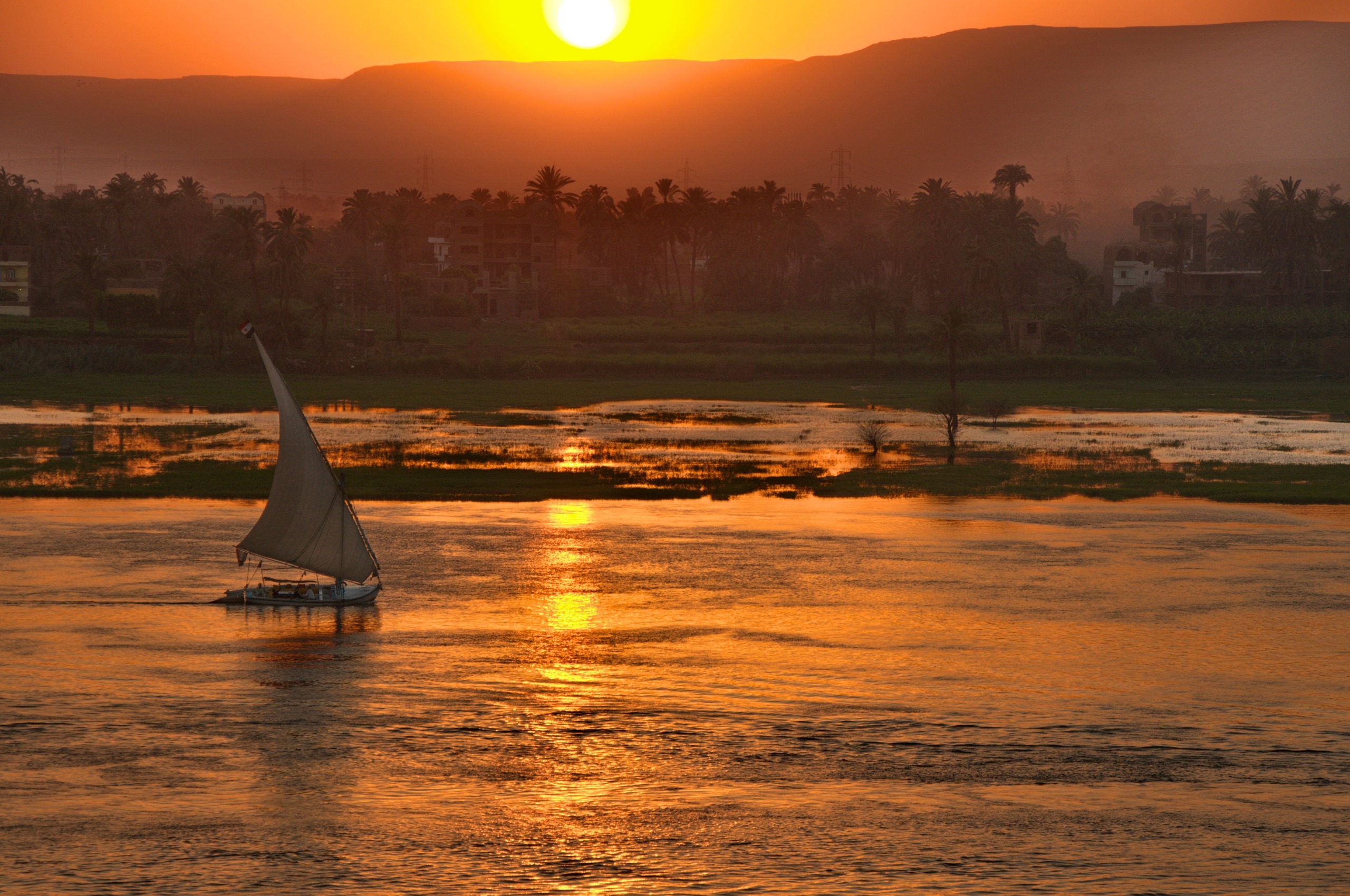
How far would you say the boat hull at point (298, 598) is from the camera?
1593 inches

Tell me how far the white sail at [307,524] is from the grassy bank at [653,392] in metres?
72.4

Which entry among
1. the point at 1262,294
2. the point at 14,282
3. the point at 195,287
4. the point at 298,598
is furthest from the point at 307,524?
the point at 1262,294

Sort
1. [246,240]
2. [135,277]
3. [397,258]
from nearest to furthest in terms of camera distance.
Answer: [397,258]
[246,240]
[135,277]

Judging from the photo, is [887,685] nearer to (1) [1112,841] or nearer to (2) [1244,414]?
(1) [1112,841]

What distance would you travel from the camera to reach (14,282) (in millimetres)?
172750

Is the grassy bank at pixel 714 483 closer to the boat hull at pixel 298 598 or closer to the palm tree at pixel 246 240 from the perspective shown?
the boat hull at pixel 298 598

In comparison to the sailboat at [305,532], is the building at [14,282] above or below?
above

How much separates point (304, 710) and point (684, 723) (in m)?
7.73

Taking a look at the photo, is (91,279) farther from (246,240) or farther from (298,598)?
(298,598)

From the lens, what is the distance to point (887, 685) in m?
32.3

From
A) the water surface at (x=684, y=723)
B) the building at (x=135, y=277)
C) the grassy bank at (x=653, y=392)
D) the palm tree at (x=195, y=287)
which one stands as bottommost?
the water surface at (x=684, y=723)

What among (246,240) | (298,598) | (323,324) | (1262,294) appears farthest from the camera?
(1262,294)

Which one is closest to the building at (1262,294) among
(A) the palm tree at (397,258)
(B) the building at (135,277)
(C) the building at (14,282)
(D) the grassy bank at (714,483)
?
(A) the palm tree at (397,258)

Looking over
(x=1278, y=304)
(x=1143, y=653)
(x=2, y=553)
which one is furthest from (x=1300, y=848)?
(x=1278, y=304)
